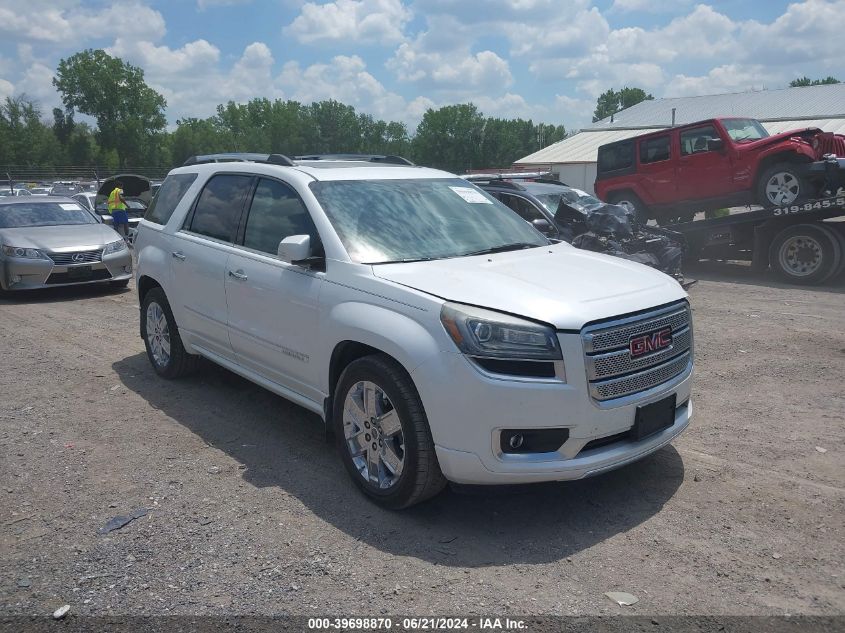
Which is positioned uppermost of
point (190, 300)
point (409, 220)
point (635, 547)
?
point (409, 220)

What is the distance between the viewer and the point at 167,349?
21.4ft

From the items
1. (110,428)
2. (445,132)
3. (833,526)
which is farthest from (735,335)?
(445,132)

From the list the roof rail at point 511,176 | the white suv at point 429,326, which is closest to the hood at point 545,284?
the white suv at point 429,326

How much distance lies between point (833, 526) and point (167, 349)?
5218 millimetres

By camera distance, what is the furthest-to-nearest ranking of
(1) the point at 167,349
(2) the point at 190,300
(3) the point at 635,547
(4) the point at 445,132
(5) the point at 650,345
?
1. (4) the point at 445,132
2. (1) the point at 167,349
3. (2) the point at 190,300
4. (5) the point at 650,345
5. (3) the point at 635,547

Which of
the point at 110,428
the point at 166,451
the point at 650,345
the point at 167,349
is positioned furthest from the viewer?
the point at 167,349

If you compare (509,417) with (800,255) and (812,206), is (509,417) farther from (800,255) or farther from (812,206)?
(800,255)

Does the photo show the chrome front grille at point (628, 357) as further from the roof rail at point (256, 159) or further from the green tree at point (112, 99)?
the green tree at point (112, 99)

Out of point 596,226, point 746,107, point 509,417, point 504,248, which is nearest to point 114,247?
point 596,226

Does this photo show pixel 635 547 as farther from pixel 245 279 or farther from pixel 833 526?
pixel 245 279

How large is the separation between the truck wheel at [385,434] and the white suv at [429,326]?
0.01 metres

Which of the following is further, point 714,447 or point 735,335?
point 735,335

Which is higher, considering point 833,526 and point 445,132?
point 445,132

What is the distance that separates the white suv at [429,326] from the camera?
3.62 meters
